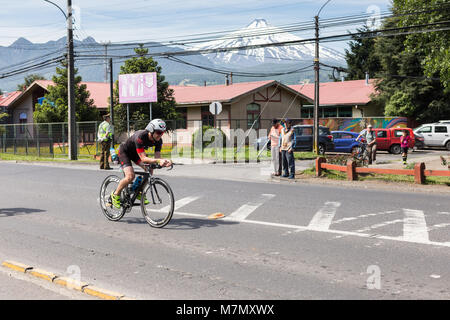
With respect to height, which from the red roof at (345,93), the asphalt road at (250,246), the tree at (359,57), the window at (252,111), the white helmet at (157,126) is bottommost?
the asphalt road at (250,246)

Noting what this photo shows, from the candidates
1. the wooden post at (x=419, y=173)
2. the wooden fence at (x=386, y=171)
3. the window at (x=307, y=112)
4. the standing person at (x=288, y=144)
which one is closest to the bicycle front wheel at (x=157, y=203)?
the standing person at (x=288, y=144)

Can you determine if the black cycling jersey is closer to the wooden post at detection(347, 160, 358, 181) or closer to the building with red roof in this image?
the wooden post at detection(347, 160, 358, 181)

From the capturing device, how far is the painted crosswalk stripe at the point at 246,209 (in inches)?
360

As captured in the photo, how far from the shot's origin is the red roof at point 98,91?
44.9 m

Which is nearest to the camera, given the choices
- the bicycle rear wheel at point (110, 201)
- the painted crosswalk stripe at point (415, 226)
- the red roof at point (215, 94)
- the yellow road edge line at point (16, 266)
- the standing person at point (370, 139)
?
the yellow road edge line at point (16, 266)

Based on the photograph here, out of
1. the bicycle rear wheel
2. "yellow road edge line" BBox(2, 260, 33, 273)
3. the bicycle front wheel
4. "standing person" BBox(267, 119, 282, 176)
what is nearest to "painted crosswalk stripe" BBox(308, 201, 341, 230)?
the bicycle front wheel

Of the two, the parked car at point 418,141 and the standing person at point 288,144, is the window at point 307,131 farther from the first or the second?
the standing person at point 288,144

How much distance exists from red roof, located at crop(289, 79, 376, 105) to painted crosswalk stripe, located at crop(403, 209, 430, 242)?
121 ft

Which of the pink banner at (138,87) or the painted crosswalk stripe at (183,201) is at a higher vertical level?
the pink banner at (138,87)

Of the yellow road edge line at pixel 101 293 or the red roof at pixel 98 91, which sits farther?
the red roof at pixel 98 91

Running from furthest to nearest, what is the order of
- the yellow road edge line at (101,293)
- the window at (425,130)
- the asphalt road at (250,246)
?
1. the window at (425,130)
2. the asphalt road at (250,246)
3. the yellow road edge line at (101,293)

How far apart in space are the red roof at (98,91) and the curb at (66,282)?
38137 mm

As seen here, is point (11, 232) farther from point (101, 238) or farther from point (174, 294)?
point (174, 294)
